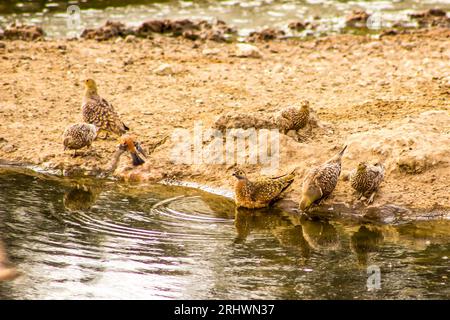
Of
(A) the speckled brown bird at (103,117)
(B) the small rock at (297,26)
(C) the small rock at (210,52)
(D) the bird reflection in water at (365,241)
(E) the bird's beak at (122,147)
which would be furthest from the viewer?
(B) the small rock at (297,26)

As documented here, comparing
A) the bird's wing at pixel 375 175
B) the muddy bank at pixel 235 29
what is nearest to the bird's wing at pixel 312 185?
the bird's wing at pixel 375 175

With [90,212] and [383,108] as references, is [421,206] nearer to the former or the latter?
[383,108]

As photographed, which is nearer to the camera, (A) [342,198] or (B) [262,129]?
(A) [342,198]

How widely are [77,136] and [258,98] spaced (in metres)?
2.79

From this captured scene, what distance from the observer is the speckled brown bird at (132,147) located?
1046 centimetres

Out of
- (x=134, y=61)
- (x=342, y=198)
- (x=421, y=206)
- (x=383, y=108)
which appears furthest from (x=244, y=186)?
(x=134, y=61)

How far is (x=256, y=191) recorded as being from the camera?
9211mm

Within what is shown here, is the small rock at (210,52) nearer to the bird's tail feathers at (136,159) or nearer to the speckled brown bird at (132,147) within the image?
the speckled brown bird at (132,147)

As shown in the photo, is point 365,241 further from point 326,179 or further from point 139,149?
point 139,149

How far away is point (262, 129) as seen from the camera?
10.4 m

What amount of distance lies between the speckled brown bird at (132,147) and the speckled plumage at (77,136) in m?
0.38
